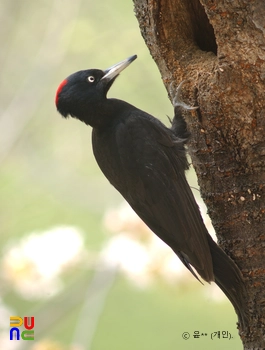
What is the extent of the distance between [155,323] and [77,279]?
1275mm

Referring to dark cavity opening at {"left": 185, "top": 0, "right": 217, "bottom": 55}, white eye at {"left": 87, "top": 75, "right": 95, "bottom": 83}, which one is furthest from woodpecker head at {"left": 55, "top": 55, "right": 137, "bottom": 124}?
dark cavity opening at {"left": 185, "top": 0, "right": 217, "bottom": 55}

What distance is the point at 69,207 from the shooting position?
17.4 ft

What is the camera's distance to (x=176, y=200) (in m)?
2.96

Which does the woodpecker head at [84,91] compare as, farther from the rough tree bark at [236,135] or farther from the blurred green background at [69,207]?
the blurred green background at [69,207]

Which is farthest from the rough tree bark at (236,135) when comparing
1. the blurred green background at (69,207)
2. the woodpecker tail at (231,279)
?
the blurred green background at (69,207)

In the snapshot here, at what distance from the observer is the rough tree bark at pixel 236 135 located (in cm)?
268

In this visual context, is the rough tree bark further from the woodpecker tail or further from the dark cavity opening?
the dark cavity opening

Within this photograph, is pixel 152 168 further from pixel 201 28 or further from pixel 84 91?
pixel 201 28

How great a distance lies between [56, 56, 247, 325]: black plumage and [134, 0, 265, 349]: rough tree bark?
0.29 feet

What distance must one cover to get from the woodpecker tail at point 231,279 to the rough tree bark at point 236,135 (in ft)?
0.13

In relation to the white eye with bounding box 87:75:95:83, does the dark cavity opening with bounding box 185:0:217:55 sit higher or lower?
higher

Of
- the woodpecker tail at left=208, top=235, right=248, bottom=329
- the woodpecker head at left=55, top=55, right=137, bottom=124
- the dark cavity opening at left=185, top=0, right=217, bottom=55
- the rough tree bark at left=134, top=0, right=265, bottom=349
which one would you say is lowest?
the woodpecker tail at left=208, top=235, right=248, bottom=329

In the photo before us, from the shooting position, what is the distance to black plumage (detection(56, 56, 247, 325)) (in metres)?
2.87

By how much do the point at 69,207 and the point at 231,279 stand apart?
2.73 metres
